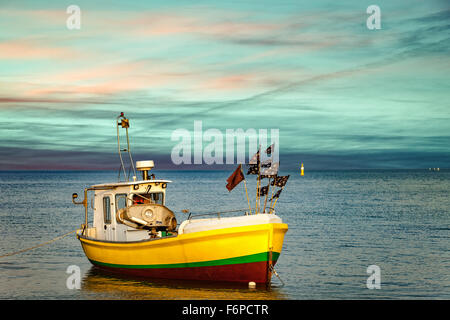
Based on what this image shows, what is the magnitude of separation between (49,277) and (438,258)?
17.8 meters

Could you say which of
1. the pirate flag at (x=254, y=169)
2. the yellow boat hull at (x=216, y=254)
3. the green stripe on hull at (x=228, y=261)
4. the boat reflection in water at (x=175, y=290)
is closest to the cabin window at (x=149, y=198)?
the yellow boat hull at (x=216, y=254)

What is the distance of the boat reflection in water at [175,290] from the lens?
17469mm

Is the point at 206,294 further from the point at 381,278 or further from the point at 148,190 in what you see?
the point at 381,278

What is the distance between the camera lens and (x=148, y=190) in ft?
67.5

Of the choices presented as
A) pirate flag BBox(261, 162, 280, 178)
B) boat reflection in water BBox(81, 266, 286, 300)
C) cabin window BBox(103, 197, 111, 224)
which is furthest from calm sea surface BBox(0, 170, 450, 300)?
pirate flag BBox(261, 162, 280, 178)

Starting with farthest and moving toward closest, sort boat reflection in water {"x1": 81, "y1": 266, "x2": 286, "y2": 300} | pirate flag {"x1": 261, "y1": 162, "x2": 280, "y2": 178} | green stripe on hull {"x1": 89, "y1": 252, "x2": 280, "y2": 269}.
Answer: pirate flag {"x1": 261, "y1": 162, "x2": 280, "y2": 178}
green stripe on hull {"x1": 89, "y1": 252, "x2": 280, "y2": 269}
boat reflection in water {"x1": 81, "y1": 266, "x2": 286, "y2": 300}

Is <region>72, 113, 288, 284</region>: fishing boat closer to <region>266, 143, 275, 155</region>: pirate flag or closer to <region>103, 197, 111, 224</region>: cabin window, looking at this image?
<region>103, 197, 111, 224</region>: cabin window

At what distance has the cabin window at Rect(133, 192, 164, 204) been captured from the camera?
2050cm

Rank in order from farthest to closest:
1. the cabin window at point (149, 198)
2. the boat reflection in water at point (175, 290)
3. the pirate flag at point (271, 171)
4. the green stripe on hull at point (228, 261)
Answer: the cabin window at point (149, 198) < the pirate flag at point (271, 171) < the green stripe on hull at point (228, 261) < the boat reflection in water at point (175, 290)

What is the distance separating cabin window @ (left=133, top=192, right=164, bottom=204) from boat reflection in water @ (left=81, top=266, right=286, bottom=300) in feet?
9.43

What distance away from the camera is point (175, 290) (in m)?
18.2

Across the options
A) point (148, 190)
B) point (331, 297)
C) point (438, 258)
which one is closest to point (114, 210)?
point (148, 190)

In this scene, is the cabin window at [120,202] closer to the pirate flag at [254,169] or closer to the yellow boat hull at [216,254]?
the yellow boat hull at [216,254]

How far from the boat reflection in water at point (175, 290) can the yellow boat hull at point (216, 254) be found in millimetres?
234
